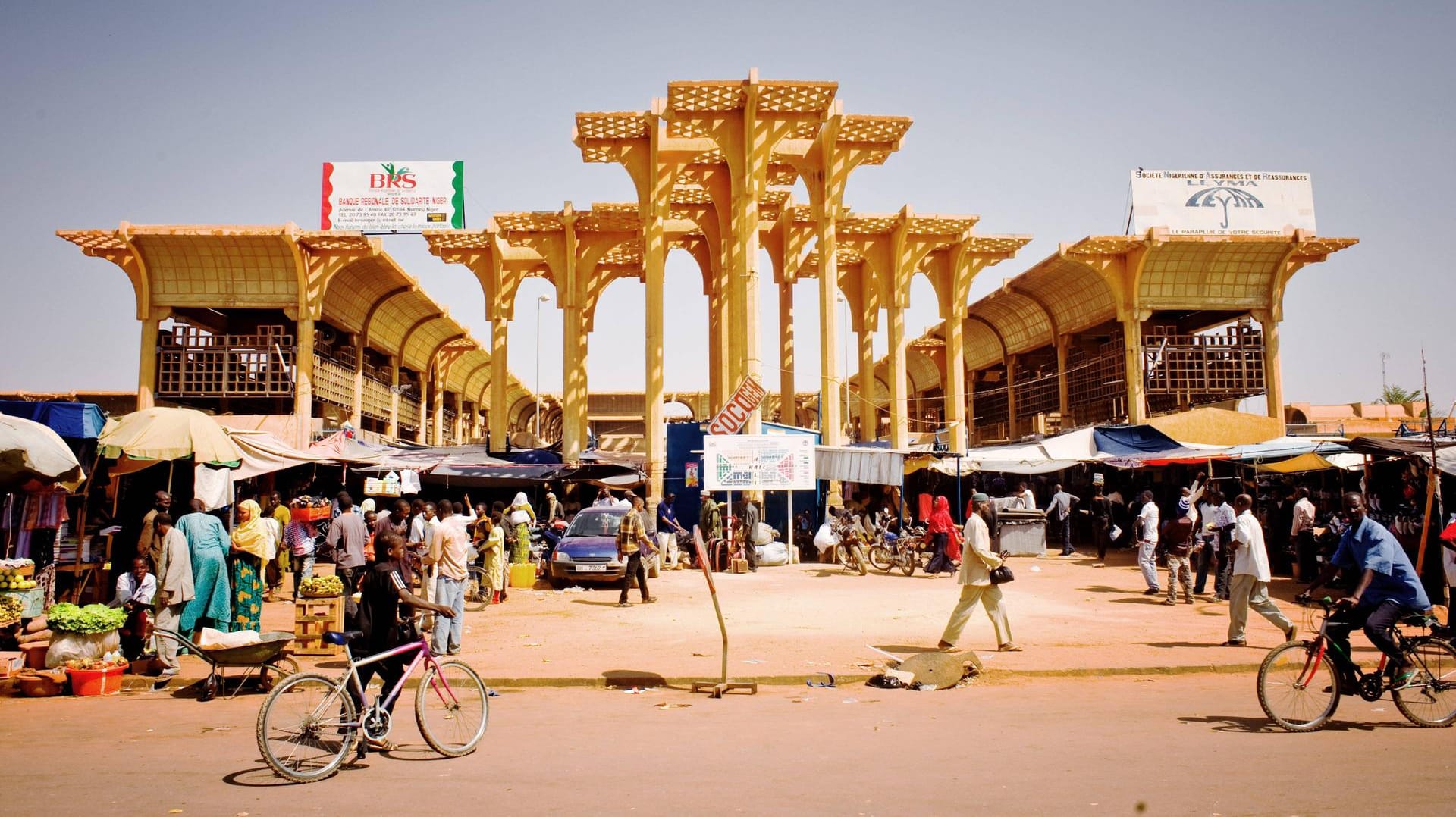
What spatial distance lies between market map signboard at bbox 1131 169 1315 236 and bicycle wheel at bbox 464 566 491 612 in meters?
23.5

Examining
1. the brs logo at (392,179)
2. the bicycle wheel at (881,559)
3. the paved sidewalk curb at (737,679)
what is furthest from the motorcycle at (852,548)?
the brs logo at (392,179)

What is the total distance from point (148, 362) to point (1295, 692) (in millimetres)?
29546

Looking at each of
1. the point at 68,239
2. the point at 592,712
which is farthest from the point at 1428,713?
the point at 68,239

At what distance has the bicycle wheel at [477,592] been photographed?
14164 mm

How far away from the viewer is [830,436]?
2572cm

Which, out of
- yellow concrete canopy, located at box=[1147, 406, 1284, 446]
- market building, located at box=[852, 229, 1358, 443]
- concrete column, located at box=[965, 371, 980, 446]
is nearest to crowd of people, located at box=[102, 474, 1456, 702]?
yellow concrete canopy, located at box=[1147, 406, 1284, 446]

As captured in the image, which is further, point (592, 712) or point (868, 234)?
point (868, 234)

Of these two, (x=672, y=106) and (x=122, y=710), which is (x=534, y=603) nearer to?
(x=122, y=710)

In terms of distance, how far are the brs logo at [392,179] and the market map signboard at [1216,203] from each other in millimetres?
24016

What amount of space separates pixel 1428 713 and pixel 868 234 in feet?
86.0

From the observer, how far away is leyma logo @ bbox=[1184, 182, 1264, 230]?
29.8m

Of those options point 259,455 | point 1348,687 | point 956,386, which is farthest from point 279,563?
point 956,386

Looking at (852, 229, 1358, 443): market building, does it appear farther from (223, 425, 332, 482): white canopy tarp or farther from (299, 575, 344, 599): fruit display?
(299, 575, 344, 599): fruit display

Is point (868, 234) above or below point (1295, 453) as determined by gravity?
above
